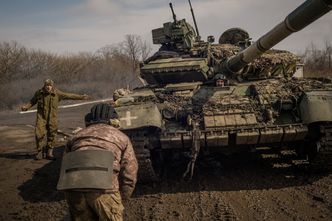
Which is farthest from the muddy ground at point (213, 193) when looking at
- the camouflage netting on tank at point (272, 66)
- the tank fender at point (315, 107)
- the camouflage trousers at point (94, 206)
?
the camouflage trousers at point (94, 206)

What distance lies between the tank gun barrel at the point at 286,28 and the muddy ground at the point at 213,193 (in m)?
2.02

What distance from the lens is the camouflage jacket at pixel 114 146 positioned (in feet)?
12.0

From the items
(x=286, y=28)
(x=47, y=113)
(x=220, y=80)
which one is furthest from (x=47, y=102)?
(x=286, y=28)

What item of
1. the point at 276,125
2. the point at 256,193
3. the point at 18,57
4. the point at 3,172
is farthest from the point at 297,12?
the point at 18,57

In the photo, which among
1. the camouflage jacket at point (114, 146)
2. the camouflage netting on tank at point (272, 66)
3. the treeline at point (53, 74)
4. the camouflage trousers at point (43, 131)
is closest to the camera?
the camouflage jacket at point (114, 146)

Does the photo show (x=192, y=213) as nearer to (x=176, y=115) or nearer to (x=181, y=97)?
(x=176, y=115)

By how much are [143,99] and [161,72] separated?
904mm

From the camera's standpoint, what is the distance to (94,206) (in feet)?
11.4

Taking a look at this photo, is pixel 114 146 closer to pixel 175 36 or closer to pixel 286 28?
pixel 286 28

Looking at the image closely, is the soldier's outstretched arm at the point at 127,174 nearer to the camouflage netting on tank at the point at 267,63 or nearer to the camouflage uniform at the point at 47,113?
the camouflage netting on tank at the point at 267,63

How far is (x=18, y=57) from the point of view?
3466cm

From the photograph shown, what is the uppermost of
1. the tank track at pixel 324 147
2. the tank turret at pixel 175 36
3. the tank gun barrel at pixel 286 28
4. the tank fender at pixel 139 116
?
the tank turret at pixel 175 36

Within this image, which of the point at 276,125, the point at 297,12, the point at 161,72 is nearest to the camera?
the point at 297,12

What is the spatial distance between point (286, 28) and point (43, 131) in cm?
585
